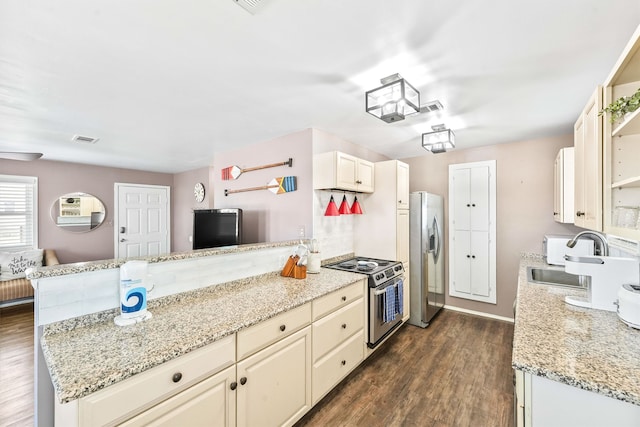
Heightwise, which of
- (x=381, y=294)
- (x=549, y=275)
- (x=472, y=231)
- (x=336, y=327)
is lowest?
(x=336, y=327)

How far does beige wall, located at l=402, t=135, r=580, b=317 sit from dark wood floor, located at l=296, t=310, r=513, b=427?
681 mm

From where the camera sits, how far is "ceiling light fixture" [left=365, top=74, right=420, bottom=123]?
1740 mm

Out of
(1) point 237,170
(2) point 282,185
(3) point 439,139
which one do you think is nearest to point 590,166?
(3) point 439,139

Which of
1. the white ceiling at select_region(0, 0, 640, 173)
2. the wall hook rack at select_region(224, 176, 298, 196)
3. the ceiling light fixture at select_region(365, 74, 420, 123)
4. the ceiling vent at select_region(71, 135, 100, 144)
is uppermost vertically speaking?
the white ceiling at select_region(0, 0, 640, 173)

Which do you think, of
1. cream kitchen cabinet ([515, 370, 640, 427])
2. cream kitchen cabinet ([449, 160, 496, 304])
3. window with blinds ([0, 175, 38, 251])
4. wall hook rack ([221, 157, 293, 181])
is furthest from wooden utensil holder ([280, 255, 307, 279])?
window with blinds ([0, 175, 38, 251])

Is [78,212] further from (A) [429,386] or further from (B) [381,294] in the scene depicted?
(A) [429,386]

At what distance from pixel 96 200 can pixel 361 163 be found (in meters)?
5.08

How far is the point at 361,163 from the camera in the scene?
3104 mm

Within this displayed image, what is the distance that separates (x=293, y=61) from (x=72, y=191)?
5287 millimetres

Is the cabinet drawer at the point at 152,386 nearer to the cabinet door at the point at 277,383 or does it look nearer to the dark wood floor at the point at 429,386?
the cabinet door at the point at 277,383

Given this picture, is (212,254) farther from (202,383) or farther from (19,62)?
(19,62)

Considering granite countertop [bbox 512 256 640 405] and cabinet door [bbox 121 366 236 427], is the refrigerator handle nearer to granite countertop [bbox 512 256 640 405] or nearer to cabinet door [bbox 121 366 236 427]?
granite countertop [bbox 512 256 640 405]

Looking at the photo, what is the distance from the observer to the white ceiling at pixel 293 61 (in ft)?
4.27

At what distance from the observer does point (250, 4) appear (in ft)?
3.99
